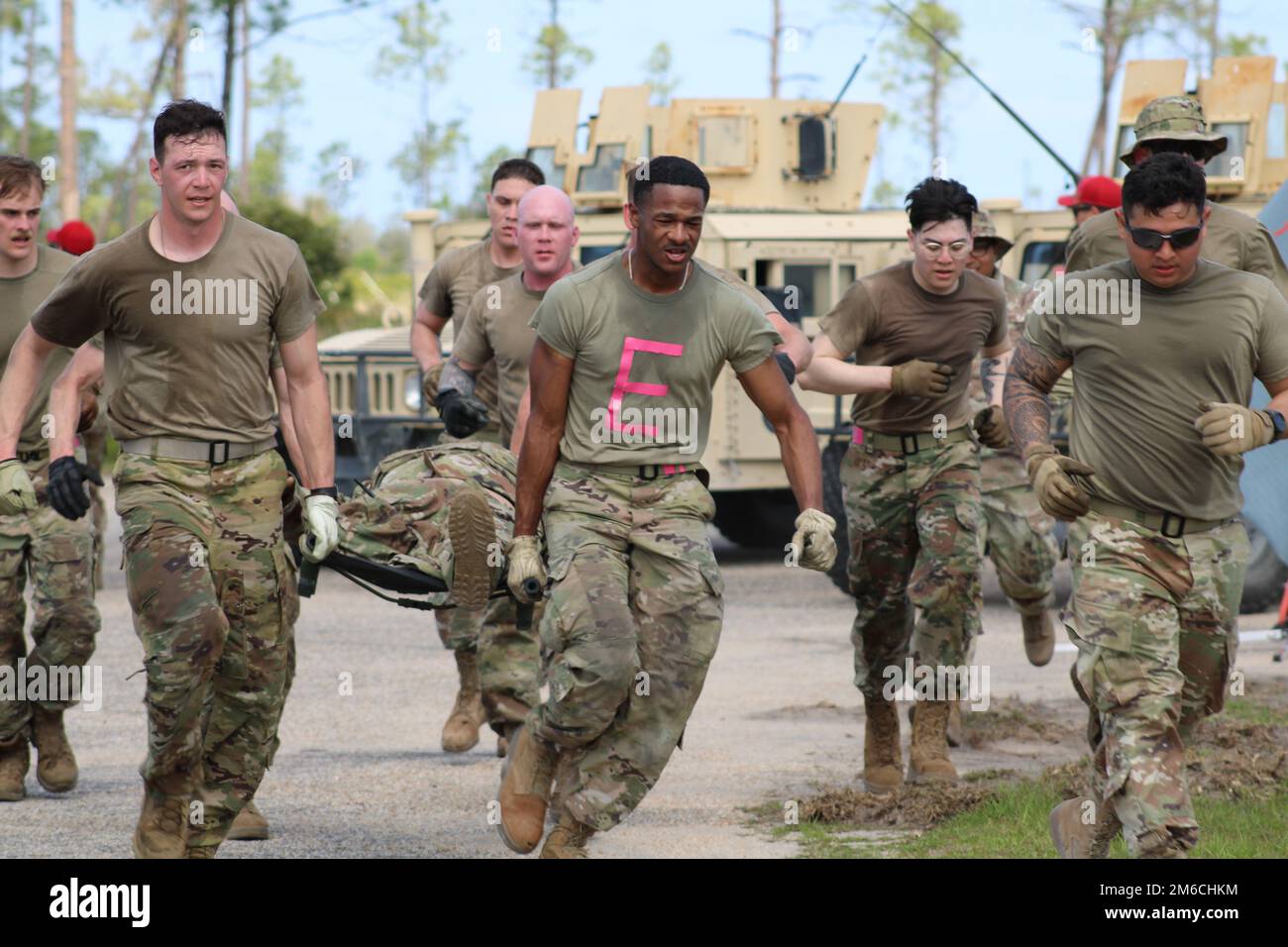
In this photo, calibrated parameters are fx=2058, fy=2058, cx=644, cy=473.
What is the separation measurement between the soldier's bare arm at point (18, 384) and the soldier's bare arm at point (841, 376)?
8.68 feet

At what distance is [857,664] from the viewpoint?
25.8 ft

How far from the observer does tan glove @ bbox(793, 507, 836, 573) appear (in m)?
5.79

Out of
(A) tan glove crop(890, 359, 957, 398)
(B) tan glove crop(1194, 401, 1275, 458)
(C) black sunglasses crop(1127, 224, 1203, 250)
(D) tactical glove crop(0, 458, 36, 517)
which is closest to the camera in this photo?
(B) tan glove crop(1194, 401, 1275, 458)

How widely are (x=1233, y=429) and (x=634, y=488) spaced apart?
1.68 metres

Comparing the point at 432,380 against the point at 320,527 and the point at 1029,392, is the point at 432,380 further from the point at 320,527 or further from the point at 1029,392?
the point at 1029,392

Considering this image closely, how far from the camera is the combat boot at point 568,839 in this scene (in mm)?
5934

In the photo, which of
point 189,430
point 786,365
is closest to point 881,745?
point 786,365

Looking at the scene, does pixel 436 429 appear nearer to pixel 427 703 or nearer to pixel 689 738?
pixel 427 703

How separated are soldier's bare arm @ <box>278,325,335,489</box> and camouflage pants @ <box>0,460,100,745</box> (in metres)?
1.86

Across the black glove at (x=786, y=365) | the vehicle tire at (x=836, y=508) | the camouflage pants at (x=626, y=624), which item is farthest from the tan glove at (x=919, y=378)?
the vehicle tire at (x=836, y=508)

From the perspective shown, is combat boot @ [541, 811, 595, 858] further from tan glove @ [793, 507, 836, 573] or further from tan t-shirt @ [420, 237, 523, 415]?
tan t-shirt @ [420, 237, 523, 415]

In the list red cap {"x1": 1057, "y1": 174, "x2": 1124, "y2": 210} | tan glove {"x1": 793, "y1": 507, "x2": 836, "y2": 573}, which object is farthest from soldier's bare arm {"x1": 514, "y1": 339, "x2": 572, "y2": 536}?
red cap {"x1": 1057, "y1": 174, "x2": 1124, "y2": 210}

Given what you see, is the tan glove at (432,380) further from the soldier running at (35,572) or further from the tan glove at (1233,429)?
the tan glove at (1233,429)
